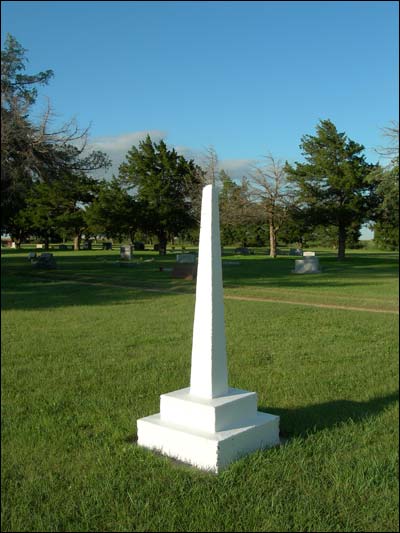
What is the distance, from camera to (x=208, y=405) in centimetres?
304

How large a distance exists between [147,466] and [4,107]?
10.5 meters

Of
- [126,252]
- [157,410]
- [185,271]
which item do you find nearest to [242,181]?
[157,410]

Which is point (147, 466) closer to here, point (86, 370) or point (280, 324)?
point (86, 370)

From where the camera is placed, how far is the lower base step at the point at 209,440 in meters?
2.94

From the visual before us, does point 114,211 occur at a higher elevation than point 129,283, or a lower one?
higher

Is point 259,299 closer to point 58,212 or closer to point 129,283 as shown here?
point 129,283

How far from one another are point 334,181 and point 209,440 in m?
5.75

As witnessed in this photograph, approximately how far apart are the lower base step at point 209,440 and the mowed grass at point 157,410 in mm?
88

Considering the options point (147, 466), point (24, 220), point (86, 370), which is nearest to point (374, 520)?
point (147, 466)

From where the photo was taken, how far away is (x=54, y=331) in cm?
732

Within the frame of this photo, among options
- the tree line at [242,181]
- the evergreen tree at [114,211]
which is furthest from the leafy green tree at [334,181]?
the evergreen tree at [114,211]

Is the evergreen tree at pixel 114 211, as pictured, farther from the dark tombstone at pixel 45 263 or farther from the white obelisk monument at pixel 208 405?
the white obelisk monument at pixel 208 405

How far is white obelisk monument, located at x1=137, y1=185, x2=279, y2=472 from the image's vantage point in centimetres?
304

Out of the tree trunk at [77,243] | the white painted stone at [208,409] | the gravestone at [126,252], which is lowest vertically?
the white painted stone at [208,409]
